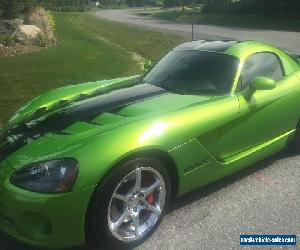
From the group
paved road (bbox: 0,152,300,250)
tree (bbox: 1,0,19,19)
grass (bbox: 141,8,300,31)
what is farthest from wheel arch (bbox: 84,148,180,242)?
grass (bbox: 141,8,300,31)

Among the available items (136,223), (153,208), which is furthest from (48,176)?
(153,208)

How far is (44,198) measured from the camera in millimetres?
3055

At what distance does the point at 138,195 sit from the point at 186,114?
0.87m

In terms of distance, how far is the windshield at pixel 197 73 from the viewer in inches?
179

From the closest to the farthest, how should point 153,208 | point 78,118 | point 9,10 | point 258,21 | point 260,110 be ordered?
point 153,208
point 78,118
point 260,110
point 9,10
point 258,21

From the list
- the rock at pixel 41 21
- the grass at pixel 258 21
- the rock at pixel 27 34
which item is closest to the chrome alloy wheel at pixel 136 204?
the rock at pixel 27 34

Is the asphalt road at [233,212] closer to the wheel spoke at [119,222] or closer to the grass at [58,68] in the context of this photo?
the wheel spoke at [119,222]

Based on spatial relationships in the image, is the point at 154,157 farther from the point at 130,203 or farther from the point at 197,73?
the point at 197,73

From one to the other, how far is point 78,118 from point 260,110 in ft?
6.29

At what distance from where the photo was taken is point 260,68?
494 centimetres

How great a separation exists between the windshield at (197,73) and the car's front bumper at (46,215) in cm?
188

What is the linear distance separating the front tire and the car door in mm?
853

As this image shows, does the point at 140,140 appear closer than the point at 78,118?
Yes

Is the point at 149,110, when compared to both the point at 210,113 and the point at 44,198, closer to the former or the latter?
the point at 210,113
